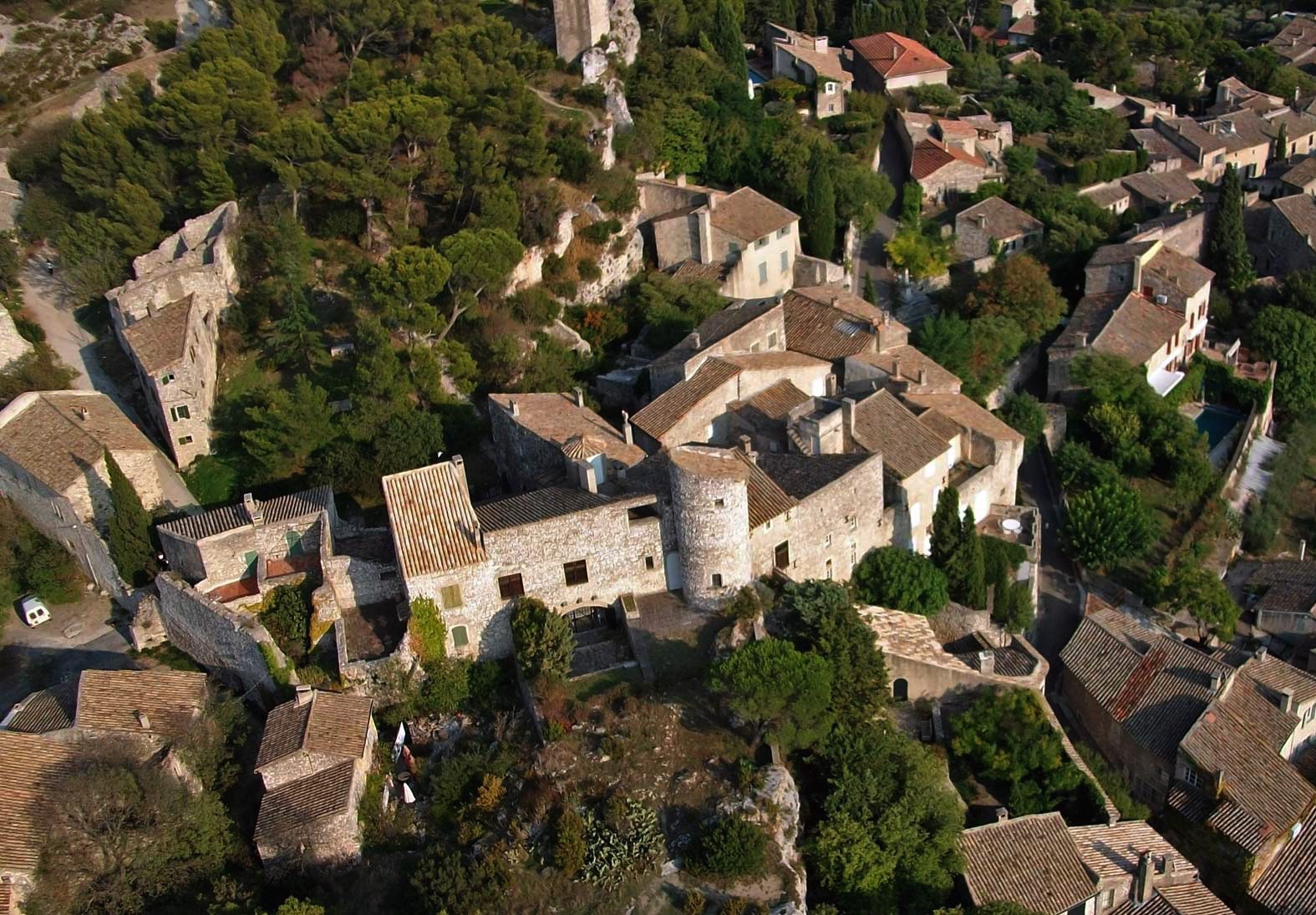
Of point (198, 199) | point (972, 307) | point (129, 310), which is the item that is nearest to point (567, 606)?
point (129, 310)

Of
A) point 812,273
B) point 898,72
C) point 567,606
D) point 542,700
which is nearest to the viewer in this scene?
point 542,700

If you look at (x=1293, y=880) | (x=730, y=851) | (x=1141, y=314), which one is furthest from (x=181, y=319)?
(x=1141, y=314)

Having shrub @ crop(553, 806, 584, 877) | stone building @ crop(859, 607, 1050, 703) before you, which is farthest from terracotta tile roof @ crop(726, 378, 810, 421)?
shrub @ crop(553, 806, 584, 877)

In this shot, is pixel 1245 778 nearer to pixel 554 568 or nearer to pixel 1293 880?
pixel 1293 880

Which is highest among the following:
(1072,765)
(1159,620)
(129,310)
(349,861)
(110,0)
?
(110,0)

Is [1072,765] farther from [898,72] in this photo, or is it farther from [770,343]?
[898,72]
